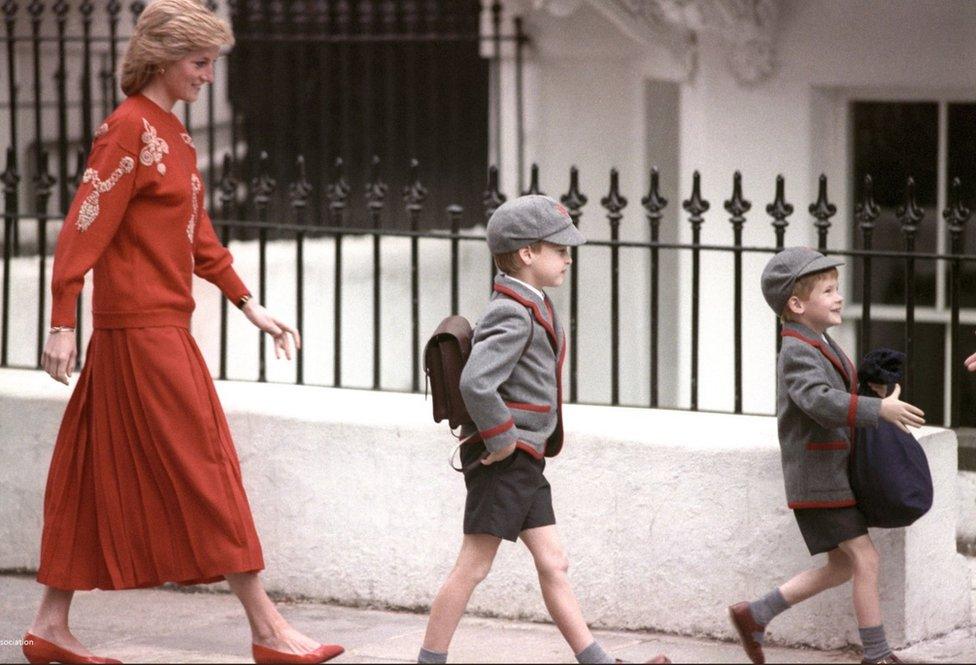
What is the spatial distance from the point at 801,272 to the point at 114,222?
6.12 ft

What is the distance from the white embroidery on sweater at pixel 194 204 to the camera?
5.45 metres

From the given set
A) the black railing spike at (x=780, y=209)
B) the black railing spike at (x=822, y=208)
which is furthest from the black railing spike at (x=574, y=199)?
the black railing spike at (x=822, y=208)

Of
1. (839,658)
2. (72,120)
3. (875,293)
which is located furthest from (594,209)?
(839,658)

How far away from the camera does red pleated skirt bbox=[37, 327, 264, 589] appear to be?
5379mm

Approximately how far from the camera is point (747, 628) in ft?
18.3

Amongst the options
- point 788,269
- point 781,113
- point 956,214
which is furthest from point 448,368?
point 781,113

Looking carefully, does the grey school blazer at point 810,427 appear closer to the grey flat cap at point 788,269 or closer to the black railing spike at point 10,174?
the grey flat cap at point 788,269

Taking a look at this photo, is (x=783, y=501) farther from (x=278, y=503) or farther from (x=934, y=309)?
(x=934, y=309)

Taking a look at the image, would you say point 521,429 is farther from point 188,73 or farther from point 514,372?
point 188,73

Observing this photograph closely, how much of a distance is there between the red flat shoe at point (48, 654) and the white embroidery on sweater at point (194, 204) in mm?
1188

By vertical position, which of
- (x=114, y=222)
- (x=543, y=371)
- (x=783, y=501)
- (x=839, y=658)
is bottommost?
(x=839, y=658)

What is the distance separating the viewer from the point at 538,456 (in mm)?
5164

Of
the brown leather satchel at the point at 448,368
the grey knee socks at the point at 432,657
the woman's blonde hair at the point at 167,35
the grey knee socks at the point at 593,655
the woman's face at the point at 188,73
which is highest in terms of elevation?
the woman's blonde hair at the point at 167,35

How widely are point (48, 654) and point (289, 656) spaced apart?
2.22 ft
